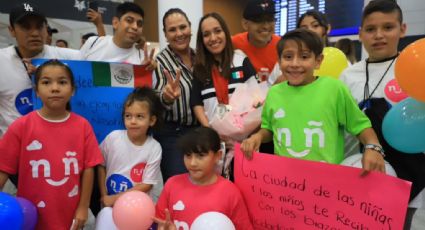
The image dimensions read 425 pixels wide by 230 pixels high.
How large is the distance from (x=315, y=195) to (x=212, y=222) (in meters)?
0.52

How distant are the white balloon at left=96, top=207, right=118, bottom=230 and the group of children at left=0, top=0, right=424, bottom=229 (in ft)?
0.29

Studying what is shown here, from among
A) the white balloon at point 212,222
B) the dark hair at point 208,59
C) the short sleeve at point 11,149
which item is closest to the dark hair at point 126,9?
the dark hair at point 208,59

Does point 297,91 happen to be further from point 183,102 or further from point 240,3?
point 240,3

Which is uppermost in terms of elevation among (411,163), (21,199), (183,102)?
(183,102)

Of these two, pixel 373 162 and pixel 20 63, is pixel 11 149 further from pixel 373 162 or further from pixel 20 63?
pixel 373 162

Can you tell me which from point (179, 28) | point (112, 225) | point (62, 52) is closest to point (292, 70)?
point (179, 28)

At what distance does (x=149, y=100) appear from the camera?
7.14 feet

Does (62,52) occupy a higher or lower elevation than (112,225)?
higher

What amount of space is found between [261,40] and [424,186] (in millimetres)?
1409

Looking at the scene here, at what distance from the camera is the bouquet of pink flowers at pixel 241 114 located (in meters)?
2.04

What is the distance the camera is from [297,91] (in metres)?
1.76

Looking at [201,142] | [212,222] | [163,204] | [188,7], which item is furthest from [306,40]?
[188,7]

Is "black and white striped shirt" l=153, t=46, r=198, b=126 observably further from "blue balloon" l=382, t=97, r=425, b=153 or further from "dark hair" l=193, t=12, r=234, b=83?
"blue balloon" l=382, t=97, r=425, b=153

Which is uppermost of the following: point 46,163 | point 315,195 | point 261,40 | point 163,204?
point 261,40
